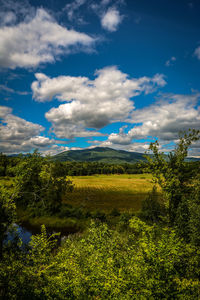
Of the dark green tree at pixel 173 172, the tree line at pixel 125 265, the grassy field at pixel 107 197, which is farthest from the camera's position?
the grassy field at pixel 107 197

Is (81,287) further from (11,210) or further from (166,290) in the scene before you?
(11,210)

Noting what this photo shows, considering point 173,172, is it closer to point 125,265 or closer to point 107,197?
point 125,265

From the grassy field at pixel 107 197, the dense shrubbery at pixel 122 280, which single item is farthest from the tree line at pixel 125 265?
the grassy field at pixel 107 197

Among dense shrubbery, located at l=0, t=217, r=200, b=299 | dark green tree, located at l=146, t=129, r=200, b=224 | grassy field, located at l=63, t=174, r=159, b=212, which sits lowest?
grassy field, located at l=63, t=174, r=159, b=212

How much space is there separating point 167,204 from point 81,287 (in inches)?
422

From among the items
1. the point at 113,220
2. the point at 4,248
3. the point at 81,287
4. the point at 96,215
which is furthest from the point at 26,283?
the point at 96,215

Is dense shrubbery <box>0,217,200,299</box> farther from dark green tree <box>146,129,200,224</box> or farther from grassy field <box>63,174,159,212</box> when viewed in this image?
grassy field <box>63,174,159,212</box>

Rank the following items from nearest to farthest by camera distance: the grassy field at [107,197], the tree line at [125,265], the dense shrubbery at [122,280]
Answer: the dense shrubbery at [122,280], the tree line at [125,265], the grassy field at [107,197]

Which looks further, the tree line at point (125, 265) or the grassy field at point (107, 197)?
the grassy field at point (107, 197)

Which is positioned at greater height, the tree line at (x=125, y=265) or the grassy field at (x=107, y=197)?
the tree line at (x=125, y=265)

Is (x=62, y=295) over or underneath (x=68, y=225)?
over

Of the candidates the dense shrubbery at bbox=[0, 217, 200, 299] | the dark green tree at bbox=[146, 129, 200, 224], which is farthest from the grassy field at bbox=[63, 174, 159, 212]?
the dense shrubbery at bbox=[0, 217, 200, 299]

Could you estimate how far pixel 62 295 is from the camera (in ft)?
32.5

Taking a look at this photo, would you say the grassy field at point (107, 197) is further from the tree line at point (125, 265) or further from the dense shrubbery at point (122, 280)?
the dense shrubbery at point (122, 280)
